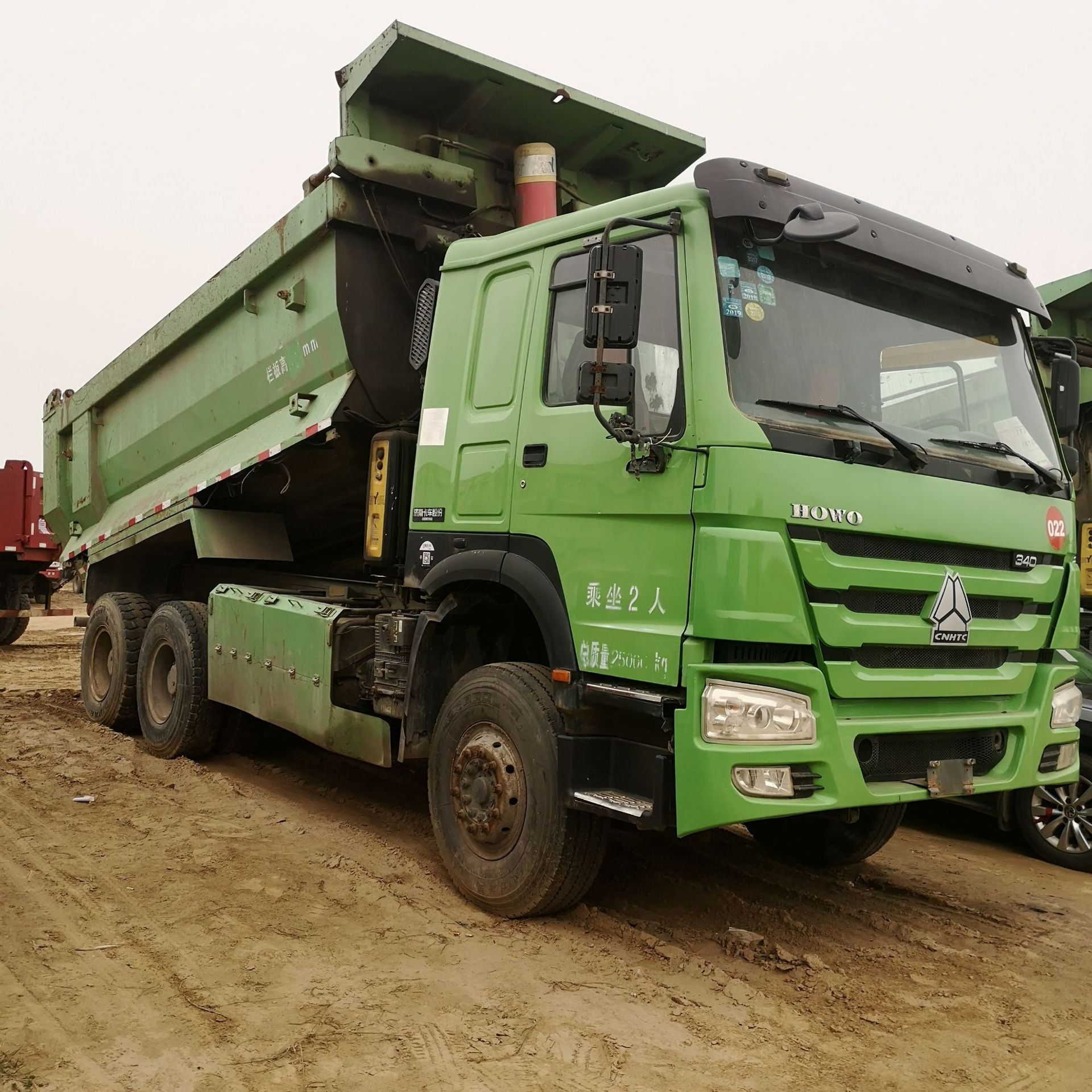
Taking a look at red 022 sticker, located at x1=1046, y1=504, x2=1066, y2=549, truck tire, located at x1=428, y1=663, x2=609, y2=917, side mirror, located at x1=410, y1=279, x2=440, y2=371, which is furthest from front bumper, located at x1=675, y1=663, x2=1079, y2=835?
side mirror, located at x1=410, y1=279, x2=440, y2=371

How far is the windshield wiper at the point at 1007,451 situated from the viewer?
14.5 ft

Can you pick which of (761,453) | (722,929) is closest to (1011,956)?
(722,929)

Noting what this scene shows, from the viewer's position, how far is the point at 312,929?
14.4 feet

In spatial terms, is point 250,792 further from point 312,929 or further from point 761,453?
point 761,453

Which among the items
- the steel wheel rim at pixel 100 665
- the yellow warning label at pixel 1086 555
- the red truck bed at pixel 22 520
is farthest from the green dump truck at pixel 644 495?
the red truck bed at pixel 22 520

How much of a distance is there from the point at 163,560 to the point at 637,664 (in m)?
5.39

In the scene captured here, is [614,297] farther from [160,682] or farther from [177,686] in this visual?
[160,682]

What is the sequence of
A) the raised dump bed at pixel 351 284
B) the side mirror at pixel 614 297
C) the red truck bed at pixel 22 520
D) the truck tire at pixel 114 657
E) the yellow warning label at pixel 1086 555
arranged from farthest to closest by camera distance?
1. the red truck bed at pixel 22 520
2. the yellow warning label at pixel 1086 555
3. the truck tire at pixel 114 657
4. the raised dump bed at pixel 351 284
5. the side mirror at pixel 614 297

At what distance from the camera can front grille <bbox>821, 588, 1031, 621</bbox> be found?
3927 millimetres

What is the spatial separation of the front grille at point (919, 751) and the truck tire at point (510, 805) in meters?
1.06

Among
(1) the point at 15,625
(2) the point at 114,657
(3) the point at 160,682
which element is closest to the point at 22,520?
→ (1) the point at 15,625

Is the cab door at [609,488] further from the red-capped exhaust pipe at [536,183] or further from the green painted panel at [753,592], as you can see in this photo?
the red-capped exhaust pipe at [536,183]

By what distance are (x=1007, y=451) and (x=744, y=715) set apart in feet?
5.56

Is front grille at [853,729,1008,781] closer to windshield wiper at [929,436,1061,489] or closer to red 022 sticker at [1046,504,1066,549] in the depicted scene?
red 022 sticker at [1046,504,1066,549]
